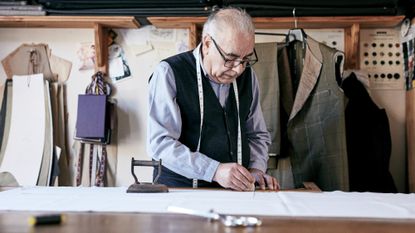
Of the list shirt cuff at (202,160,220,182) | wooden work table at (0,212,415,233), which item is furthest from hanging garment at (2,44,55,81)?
wooden work table at (0,212,415,233)

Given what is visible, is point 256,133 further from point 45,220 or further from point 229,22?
point 45,220

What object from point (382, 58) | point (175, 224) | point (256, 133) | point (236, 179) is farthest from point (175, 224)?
point (382, 58)

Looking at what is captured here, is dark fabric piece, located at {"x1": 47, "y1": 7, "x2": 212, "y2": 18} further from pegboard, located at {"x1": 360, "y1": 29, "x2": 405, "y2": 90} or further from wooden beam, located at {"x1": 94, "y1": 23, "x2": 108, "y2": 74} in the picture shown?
pegboard, located at {"x1": 360, "y1": 29, "x2": 405, "y2": 90}

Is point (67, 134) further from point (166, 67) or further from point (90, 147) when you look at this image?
point (166, 67)

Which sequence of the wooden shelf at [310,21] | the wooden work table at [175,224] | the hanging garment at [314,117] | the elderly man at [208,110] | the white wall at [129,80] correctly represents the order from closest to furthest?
the wooden work table at [175,224], the elderly man at [208,110], the hanging garment at [314,117], the wooden shelf at [310,21], the white wall at [129,80]

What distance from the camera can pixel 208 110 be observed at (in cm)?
144

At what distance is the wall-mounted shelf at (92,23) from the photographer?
7.04 ft

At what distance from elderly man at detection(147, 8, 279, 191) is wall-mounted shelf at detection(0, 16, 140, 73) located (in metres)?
0.79

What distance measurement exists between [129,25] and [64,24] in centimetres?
33

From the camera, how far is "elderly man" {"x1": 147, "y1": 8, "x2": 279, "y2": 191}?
4.35ft

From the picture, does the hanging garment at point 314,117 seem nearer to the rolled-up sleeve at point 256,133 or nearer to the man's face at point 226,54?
the rolled-up sleeve at point 256,133

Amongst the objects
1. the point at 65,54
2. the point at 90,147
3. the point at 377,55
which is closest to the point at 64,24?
the point at 65,54

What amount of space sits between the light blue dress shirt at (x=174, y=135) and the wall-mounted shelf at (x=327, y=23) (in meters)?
0.68

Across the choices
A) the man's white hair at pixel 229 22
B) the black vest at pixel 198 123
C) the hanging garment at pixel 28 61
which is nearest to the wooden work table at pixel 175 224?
the black vest at pixel 198 123
